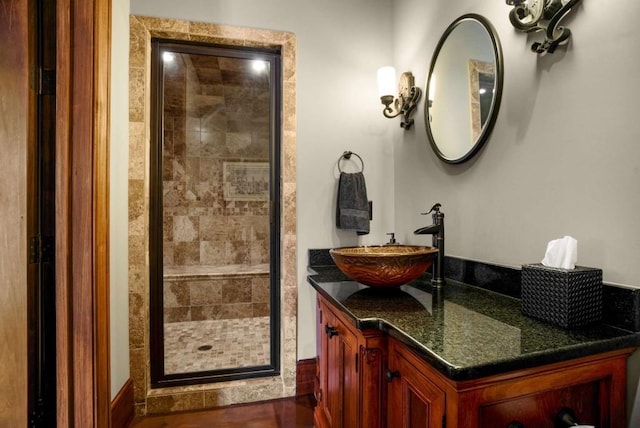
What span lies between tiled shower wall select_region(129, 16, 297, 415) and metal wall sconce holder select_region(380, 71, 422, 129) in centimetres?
62

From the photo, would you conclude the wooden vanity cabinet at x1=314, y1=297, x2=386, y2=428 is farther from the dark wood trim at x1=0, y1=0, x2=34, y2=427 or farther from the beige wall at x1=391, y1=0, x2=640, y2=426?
the dark wood trim at x1=0, y1=0, x2=34, y2=427

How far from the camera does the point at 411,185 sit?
2.13 metres

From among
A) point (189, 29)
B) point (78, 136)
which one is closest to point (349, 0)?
point (189, 29)

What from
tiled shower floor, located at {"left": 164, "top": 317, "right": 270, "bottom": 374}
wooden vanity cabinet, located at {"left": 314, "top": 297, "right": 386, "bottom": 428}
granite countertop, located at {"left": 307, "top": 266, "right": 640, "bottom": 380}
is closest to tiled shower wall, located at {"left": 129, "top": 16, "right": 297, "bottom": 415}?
tiled shower floor, located at {"left": 164, "top": 317, "right": 270, "bottom": 374}

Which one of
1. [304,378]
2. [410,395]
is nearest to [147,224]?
[304,378]

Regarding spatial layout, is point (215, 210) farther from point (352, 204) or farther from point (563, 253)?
point (563, 253)

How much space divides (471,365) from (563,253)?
55 cm

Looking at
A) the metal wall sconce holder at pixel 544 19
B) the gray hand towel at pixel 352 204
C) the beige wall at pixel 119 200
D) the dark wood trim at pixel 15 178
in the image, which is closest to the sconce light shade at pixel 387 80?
the gray hand towel at pixel 352 204

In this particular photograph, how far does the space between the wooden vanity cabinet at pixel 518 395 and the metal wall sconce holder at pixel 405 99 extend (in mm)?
1529

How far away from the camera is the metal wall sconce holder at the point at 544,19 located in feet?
3.67

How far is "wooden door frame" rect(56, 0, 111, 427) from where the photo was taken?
1.37m

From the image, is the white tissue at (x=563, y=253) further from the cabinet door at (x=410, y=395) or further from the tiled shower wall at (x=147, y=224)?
the tiled shower wall at (x=147, y=224)

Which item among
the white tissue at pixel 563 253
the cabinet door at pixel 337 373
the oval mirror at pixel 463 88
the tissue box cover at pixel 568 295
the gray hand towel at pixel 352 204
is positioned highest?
the oval mirror at pixel 463 88

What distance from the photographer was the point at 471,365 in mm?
743
